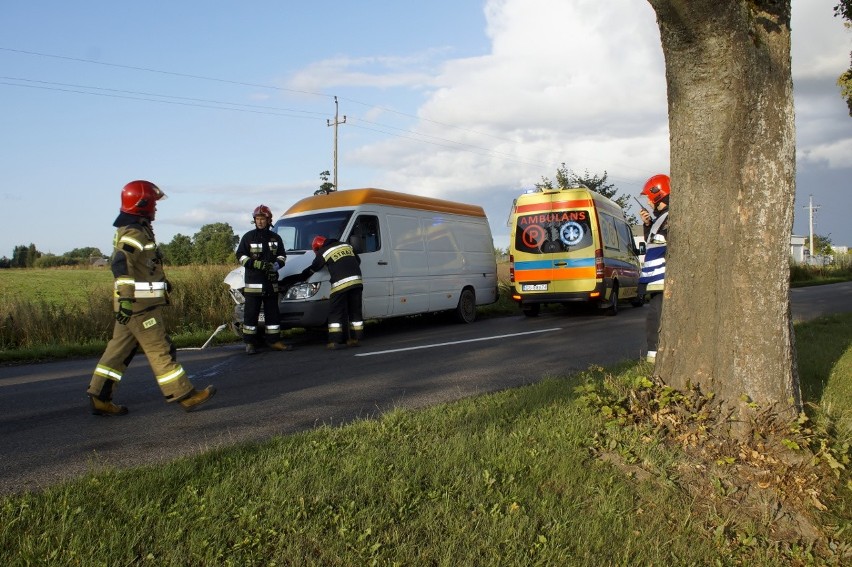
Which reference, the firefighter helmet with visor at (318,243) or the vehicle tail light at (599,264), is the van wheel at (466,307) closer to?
the vehicle tail light at (599,264)

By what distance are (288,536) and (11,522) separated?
3.93ft

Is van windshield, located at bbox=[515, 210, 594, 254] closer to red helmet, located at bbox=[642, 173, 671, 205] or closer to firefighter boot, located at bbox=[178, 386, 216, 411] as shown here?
red helmet, located at bbox=[642, 173, 671, 205]

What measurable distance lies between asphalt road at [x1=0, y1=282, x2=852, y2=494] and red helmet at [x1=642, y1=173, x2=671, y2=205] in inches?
81.4

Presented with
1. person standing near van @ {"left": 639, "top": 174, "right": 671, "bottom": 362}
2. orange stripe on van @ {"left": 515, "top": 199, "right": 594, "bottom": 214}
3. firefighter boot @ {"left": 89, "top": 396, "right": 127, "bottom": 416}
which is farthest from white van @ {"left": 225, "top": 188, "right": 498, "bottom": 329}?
person standing near van @ {"left": 639, "top": 174, "right": 671, "bottom": 362}

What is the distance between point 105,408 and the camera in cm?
581

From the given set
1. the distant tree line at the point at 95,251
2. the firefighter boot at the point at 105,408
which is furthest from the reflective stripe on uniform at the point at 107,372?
the distant tree line at the point at 95,251

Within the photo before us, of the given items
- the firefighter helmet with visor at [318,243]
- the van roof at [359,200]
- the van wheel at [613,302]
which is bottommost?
the van wheel at [613,302]

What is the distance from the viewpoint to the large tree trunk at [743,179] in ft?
14.1

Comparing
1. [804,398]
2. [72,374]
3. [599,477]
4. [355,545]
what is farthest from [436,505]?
[72,374]

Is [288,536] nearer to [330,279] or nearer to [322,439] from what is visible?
[322,439]

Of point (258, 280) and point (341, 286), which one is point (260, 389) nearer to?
point (258, 280)

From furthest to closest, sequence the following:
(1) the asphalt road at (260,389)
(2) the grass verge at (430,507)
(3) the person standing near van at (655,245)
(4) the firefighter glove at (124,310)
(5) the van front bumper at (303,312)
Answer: (5) the van front bumper at (303,312) < (3) the person standing near van at (655,245) < (4) the firefighter glove at (124,310) < (1) the asphalt road at (260,389) < (2) the grass verge at (430,507)

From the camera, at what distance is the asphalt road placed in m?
4.80

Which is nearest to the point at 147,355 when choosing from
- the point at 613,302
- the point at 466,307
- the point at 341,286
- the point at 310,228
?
the point at 341,286
